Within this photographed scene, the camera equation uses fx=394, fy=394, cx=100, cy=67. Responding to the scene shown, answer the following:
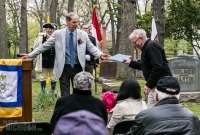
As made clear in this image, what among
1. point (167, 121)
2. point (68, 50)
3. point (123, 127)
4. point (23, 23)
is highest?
point (23, 23)

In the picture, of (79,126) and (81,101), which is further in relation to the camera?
(81,101)

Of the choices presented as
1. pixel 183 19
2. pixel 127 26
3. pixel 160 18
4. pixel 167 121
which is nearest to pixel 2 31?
pixel 160 18

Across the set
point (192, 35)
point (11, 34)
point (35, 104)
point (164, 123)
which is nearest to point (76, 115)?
point (164, 123)

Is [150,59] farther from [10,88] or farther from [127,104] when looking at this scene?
[10,88]

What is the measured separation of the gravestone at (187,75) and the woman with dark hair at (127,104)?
553 centimetres

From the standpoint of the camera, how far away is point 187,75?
10766 mm

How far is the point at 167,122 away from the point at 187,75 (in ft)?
25.3

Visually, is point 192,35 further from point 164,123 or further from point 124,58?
point 164,123

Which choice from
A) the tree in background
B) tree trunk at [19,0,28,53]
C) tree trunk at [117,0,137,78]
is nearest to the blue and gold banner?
tree trunk at [117,0,137,78]

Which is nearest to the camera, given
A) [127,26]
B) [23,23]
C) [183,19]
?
[127,26]

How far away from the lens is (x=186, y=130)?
3281 mm

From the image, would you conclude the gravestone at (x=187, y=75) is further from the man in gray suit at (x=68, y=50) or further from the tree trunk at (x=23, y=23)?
the tree trunk at (x=23, y=23)

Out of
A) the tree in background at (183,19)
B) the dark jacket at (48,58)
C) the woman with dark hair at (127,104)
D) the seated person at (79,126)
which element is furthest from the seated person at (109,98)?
the tree in background at (183,19)

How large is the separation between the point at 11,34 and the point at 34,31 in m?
31.3
